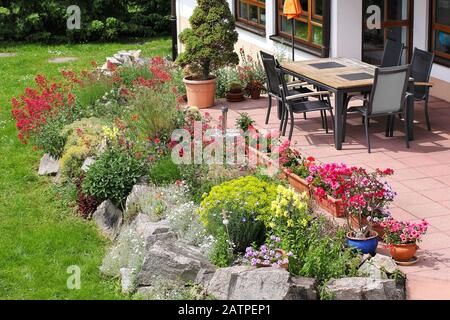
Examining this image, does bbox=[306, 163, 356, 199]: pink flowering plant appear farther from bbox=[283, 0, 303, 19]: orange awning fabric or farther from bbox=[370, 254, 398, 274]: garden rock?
bbox=[283, 0, 303, 19]: orange awning fabric

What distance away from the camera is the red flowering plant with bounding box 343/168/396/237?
7.88 metres

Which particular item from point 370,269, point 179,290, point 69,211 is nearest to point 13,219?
point 69,211

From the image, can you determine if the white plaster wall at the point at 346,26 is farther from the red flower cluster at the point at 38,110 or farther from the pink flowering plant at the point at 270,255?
the pink flowering plant at the point at 270,255

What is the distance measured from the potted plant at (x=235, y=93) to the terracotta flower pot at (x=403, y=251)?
6869mm

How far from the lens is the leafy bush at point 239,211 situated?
7953 millimetres

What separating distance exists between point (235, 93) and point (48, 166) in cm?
362

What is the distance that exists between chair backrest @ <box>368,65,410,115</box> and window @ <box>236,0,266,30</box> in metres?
6.58

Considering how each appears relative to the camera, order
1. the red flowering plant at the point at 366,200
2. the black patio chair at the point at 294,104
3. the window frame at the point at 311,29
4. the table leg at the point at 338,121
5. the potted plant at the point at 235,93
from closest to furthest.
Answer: the red flowering plant at the point at 366,200 < the table leg at the point at 338,121 < the black patio chair at the point at 294,104 < the potted plant at the point at 235,93 < the window frame at the point at 311,29

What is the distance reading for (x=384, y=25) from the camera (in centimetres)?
1466

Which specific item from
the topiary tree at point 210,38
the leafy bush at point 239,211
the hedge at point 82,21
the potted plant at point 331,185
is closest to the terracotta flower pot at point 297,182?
the potted plant at point 331,185

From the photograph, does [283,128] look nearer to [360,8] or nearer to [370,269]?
[360,8]

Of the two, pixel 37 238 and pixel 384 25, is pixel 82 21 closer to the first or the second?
pixel 384 25

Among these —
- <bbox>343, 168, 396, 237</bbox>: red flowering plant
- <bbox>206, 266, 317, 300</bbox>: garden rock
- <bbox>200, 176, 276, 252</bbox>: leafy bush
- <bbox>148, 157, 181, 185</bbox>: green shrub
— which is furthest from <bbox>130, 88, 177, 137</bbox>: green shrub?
<bbox>206, 266, 317, 300</bbox>: garden rock

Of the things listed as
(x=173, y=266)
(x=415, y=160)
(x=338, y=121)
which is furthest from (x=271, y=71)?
(x=173, y=266)
